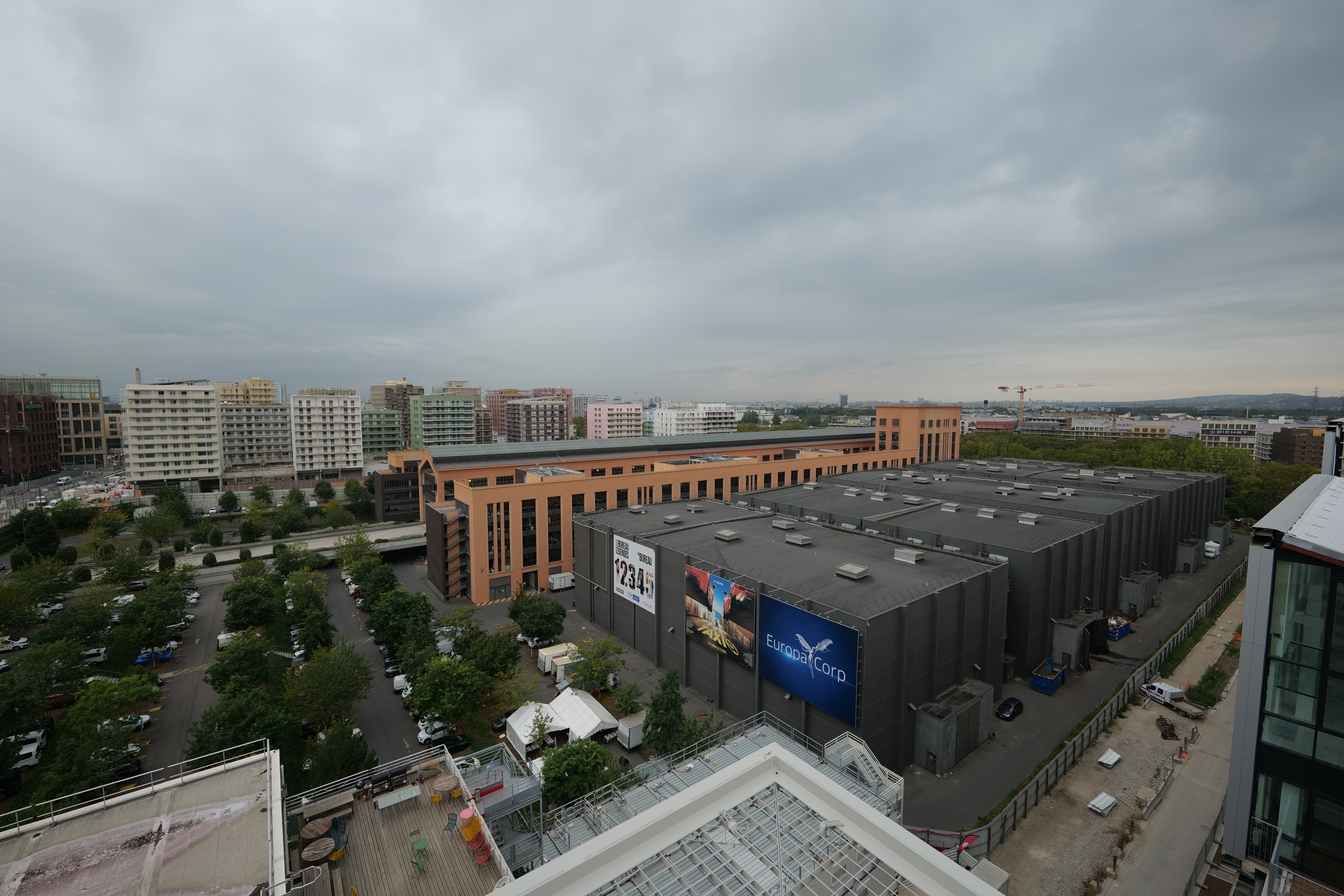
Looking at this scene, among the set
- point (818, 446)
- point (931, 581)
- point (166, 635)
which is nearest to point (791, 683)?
point (931, 581)

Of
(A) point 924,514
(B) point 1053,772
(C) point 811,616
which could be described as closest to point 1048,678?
(B) point 1053,772

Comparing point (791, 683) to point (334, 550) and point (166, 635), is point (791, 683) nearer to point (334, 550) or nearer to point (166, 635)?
point (166, 635)

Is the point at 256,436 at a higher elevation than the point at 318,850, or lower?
higher

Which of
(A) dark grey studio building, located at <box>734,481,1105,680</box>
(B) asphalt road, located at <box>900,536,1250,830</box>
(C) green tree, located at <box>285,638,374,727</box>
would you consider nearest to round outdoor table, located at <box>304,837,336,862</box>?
(C) green tree, located at <box>285,638,374,727</box>

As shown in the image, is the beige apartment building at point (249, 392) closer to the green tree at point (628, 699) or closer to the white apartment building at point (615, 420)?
the white apartment building at point (615, 420)

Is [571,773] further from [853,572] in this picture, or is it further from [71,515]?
[71,515]

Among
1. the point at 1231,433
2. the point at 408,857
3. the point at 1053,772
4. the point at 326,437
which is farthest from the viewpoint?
the point at 1231,433

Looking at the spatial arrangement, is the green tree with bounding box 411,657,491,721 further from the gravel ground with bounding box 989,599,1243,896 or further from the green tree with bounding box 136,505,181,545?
the green tree with bounding box 136,505,181,545
